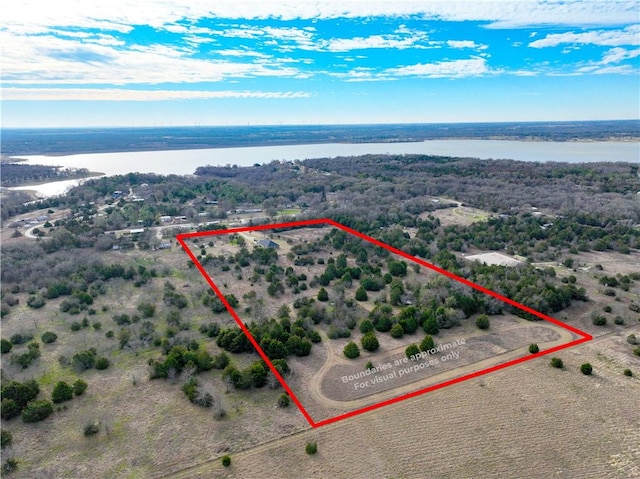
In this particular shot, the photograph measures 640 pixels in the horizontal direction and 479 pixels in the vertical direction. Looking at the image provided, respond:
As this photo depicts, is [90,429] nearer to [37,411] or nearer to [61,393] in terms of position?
[37,411]

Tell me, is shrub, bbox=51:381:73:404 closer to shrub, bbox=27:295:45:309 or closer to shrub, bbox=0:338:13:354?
shrub, bbox=0:338:13:354

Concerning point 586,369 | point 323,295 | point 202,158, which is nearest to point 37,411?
point 323,295

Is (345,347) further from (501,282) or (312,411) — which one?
(501,282)

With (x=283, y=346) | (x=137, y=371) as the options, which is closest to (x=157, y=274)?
(x=137, y=371)

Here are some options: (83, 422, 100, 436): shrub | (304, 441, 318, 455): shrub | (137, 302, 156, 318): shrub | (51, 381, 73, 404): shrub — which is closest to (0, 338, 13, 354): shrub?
(51, 381, 73, 404): shrub

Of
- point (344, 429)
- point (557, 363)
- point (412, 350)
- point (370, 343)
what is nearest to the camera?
point (344, 429)
